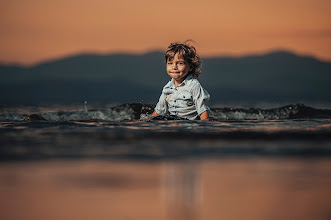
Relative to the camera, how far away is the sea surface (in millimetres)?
3020

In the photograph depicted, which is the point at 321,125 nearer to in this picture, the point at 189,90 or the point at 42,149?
the point at 189,90


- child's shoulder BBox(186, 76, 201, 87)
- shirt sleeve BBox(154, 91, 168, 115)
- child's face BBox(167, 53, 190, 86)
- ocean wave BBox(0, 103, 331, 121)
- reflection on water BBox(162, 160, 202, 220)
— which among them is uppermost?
child's face BBox(167, 53, 190, 86)

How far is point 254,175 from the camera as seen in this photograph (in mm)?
3896

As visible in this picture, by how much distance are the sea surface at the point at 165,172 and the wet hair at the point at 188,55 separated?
5.82 feet

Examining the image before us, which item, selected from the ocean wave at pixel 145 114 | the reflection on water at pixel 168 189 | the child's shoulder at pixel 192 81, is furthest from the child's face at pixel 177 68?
the reflection on water at pixel 168 189

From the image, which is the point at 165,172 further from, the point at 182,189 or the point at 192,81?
the point at 192,81

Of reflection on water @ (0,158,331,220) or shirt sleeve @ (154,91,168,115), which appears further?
shirt sleeve @ (154,91,168,115)

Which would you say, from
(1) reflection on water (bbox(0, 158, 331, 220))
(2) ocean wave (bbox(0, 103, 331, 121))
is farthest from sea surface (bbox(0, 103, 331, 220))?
(2) ocean wave (bbox(0, 103, 331, 121))

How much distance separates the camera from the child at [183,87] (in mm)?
8422

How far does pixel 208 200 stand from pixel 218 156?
5.14 ft

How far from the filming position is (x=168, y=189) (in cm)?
348

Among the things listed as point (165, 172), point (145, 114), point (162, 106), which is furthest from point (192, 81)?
point (165, 172)

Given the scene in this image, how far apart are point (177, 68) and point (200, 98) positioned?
0.60m

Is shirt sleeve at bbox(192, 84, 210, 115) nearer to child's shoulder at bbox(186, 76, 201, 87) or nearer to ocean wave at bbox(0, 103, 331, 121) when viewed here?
child's shoulder at bbox(186, 76, 201, 87)
